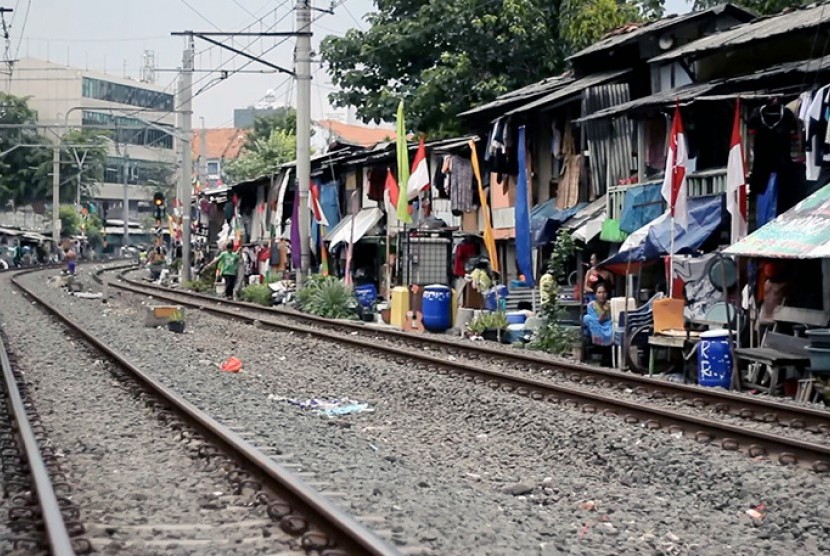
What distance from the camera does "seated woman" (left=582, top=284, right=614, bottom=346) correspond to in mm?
17938

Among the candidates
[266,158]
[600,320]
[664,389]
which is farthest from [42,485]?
[266,158]

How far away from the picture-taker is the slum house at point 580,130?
73.9ft

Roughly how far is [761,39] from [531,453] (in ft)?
32.3

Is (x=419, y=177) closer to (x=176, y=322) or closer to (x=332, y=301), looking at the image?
(x=332, y=301)

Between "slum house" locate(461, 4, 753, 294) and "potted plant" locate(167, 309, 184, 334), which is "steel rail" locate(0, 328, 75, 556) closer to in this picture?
"potted plant" locate(167, 309, 184, 334)

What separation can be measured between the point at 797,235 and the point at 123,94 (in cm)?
10113

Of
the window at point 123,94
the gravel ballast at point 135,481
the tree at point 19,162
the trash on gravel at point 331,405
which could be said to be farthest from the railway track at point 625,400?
the window at point 123,94

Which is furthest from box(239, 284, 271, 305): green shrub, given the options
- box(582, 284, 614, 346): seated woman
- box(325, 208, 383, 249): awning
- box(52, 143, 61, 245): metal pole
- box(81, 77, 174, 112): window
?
box(81, 77, 174, 112): window

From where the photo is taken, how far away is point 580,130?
2447 cm

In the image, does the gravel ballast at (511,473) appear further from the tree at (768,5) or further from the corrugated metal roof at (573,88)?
the tree at (768,5)

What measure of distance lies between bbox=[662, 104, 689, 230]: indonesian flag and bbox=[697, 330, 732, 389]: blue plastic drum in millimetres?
2600

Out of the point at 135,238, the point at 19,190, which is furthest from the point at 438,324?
the point at 135,238

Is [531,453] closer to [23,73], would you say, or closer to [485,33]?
[485,33]

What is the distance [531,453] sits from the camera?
33.8ft
